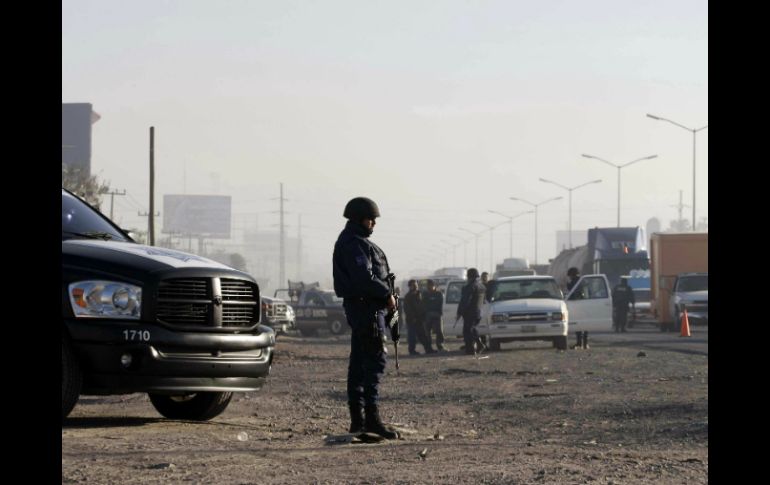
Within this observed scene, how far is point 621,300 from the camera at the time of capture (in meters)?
41.0

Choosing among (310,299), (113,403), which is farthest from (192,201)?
(113,403)

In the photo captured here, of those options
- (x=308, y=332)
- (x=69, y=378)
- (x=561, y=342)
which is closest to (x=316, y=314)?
→ (x=308, y=332)

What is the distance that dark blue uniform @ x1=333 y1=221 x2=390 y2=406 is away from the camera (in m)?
10.5

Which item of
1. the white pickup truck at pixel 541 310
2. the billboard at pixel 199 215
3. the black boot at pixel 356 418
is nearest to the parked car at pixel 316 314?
the white pickup truck at pixel 541 310

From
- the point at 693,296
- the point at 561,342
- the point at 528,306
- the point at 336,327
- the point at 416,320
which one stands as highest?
the point at 693,296

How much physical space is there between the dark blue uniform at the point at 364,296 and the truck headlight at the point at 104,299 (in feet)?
5.20

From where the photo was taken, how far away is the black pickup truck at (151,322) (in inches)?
384

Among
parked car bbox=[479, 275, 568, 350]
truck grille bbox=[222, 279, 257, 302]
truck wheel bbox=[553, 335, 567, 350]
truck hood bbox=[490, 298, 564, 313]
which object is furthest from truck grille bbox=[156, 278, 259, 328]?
truck wheel bbox=[553, 335, 567, 350]

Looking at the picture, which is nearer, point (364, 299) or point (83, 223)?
point (364, 299)

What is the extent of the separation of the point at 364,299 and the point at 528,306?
18.9m

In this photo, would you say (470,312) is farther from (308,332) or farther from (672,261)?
(308,332)

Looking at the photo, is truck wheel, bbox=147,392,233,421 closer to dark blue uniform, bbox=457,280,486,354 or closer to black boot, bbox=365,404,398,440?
black boot, bbox=365,404,398,440

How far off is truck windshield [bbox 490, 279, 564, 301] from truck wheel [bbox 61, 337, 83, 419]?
68.1 ft
